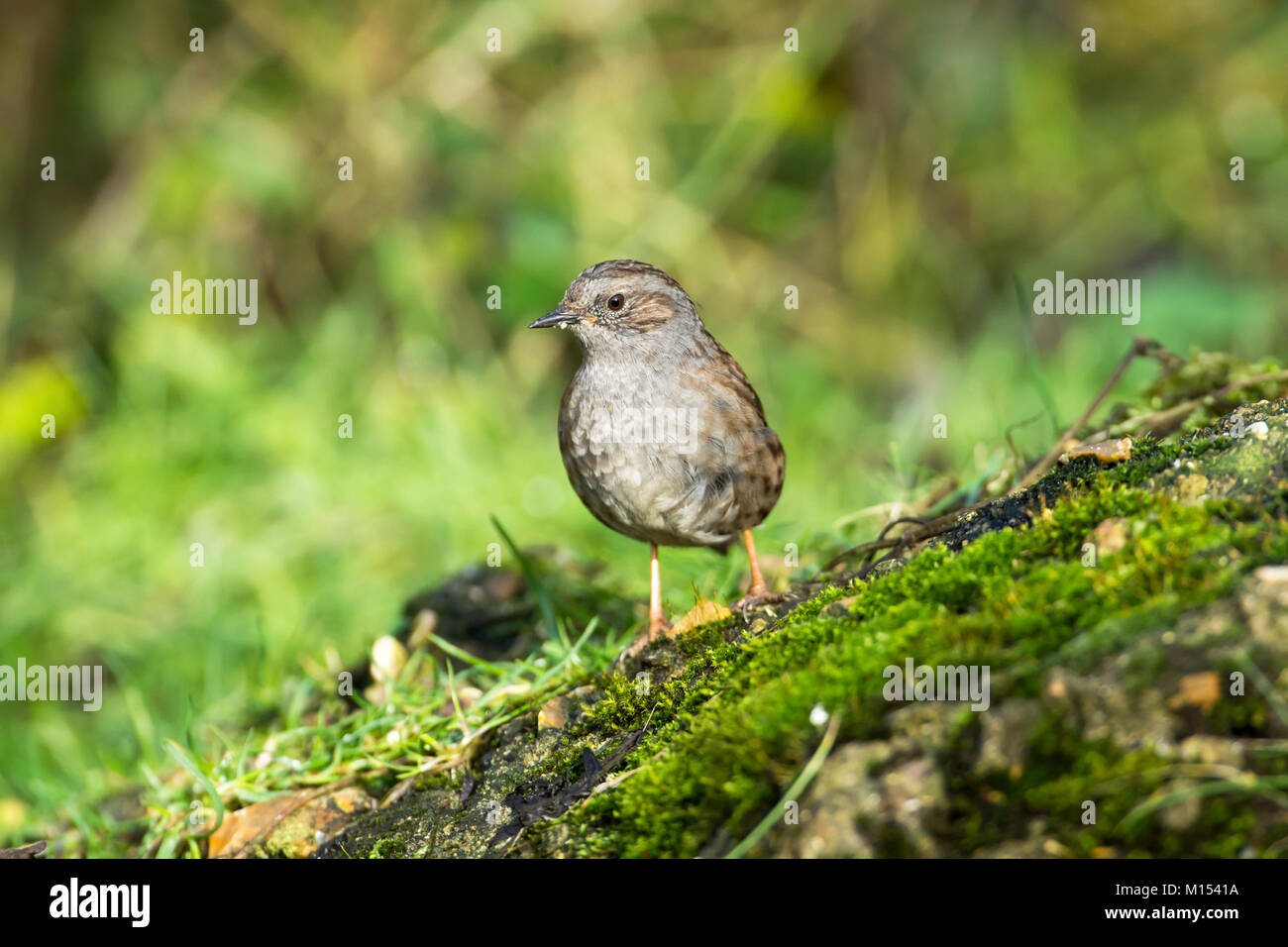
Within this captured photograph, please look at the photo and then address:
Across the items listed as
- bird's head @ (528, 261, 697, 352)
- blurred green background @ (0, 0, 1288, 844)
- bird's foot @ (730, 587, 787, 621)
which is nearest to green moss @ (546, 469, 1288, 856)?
bird's foot @ (730, 587, 787, 621)

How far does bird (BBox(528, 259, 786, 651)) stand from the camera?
3846 millimetres

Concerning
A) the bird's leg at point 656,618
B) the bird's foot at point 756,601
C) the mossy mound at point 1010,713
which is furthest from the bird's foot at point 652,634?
the mossy mound at point 1010,713

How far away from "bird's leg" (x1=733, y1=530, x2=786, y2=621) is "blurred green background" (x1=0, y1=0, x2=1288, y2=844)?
338 cm

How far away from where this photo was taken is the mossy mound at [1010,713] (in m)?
2.08

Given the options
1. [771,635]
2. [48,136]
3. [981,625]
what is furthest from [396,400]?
[981,625]

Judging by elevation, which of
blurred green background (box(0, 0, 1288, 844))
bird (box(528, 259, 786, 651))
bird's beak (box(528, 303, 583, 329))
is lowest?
bird (box(528, 259, 786, 651))

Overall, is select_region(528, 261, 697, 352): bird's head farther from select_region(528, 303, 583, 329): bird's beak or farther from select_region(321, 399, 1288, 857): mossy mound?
select_region(321, 399, 1288, 857): mossy mound

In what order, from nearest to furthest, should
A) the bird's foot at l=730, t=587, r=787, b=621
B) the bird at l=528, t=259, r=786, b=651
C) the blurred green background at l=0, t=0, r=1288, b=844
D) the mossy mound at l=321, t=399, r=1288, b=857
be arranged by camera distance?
the mossy mound at l=321, t=399, r=1288, b=857 → the bird's foot at l=730, t=587, r=787, b=621 → the bird at l=528, t=259, r=786, b=651 → the blurred green background at l=0, t=0, r=1288, b=844

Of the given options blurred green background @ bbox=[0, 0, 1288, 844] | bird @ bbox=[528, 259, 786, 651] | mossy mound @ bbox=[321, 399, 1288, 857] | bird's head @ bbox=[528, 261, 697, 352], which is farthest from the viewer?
blurred green background @ bbox=[0, 0, 1288, 844]

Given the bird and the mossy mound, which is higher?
the bird

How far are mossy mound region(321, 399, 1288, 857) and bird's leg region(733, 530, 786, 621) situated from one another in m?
0.38

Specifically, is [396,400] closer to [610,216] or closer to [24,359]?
[610,216]

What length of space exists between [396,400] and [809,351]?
3.05 meters

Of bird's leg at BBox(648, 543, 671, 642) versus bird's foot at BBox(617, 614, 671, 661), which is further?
bird's leg at BBox(648, 543, 671, 642)
